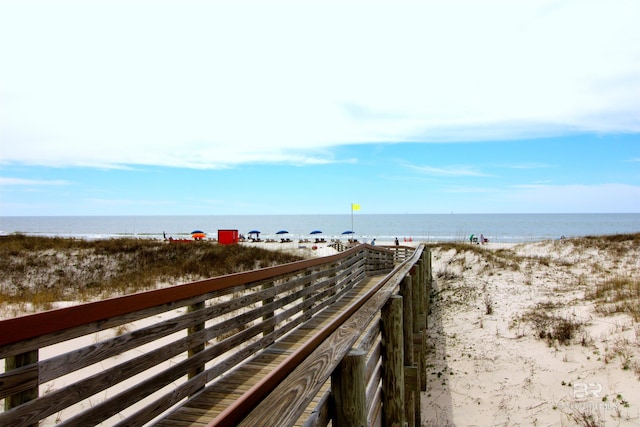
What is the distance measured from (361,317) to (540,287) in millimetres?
11280

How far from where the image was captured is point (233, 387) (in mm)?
4023

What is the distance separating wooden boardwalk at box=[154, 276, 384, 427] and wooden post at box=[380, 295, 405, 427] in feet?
1.54

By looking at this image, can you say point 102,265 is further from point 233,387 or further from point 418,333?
point 233,387

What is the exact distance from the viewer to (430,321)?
36.5 feet

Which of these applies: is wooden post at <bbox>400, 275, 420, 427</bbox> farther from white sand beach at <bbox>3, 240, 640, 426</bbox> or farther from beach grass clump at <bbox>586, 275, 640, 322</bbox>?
beach grass clump at <bbox>586, 275, 640, 322</bbox>

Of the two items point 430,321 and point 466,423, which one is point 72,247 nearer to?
point 430,321

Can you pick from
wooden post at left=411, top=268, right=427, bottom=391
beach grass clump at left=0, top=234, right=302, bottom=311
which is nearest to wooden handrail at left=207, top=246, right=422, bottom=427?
wooden post at left=411, top=268, right=427, bottom=391

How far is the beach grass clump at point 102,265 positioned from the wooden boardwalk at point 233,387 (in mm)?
6223

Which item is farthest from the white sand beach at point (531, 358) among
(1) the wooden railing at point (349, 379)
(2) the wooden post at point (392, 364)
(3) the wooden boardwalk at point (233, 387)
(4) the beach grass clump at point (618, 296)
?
(1) the wooden railing at point (349, 379)

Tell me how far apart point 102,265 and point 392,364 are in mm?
15453

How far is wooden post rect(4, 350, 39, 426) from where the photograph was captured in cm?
232

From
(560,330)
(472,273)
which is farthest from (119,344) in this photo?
(472,273)

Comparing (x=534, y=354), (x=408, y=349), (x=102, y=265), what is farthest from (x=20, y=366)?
(x=102, y=265)

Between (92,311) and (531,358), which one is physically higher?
(92,311)
